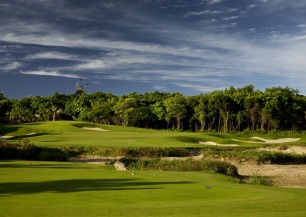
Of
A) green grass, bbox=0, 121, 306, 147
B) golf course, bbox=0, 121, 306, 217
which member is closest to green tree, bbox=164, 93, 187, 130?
green grass, bbox=0, 121, 306, 147

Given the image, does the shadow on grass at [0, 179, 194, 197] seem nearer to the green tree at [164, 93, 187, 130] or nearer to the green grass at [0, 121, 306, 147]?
the green grass at [0, 121, 306, 147]

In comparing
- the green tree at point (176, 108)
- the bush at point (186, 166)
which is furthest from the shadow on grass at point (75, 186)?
Answer: the green tree at point (176, 108)

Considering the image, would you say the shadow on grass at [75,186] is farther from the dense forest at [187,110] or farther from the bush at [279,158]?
the dense forest at [187,110]

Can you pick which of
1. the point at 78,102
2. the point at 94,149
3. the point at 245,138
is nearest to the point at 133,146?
the point at 94,149

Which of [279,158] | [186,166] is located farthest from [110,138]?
[186,166]

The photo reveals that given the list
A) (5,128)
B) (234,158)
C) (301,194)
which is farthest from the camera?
(5,128)

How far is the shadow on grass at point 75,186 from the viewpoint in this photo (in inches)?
525

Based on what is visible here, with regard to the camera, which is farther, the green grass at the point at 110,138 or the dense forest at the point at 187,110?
the dense forest at the point at 187,110

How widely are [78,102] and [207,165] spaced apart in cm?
Result: 9929

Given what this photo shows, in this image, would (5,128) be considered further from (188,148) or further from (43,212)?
(43,212)

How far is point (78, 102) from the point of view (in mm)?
121812

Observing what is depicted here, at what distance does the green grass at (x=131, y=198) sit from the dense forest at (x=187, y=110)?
76950mm

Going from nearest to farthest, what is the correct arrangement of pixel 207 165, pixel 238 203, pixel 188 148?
Result: pixel 238 203
pixel 207 165
pixel 188 148

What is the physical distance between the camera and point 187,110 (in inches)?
4060
